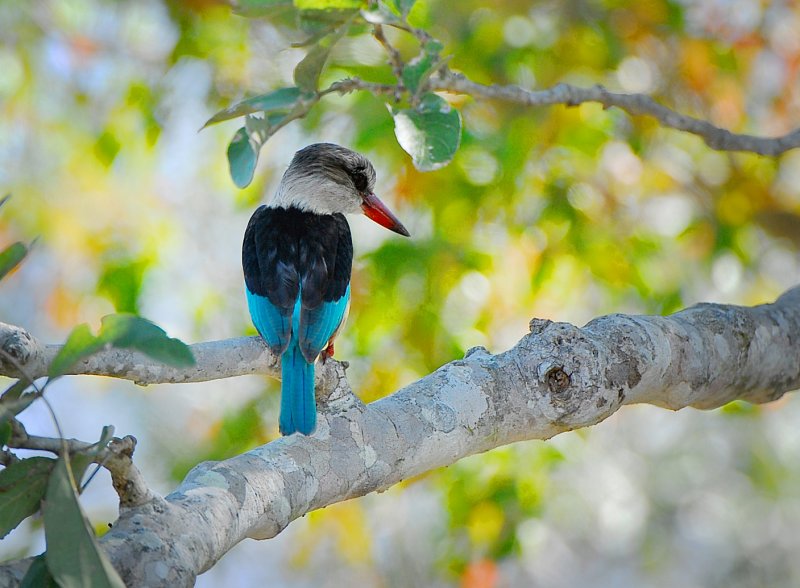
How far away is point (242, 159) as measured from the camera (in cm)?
193

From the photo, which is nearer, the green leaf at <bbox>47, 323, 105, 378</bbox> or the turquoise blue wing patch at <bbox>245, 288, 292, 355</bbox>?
the green leaf at <bbox>47, 323, 105, 378</bbox>

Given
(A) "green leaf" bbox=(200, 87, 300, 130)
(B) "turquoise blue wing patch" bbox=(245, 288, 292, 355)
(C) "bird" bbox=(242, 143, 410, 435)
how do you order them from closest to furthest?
(A) "green leaf" bbox=(200, 87, 300, 130) < (C) "bird" bbox=(242, 143, 410, 435) < (B) "turquoise blue wing patch" bbox=(245, 288, 292, 355)

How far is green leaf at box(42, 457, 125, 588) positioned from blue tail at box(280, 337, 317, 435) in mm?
739

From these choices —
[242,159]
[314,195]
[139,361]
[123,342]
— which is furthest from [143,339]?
[314,195]

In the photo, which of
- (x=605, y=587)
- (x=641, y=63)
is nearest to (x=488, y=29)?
(x=641, y=63)

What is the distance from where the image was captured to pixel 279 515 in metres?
1.58

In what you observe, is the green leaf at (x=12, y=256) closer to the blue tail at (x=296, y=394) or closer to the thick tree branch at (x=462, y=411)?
the thick tree branch at (x=462, y=411)

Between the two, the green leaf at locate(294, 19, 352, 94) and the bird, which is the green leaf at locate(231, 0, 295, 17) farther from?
the bird

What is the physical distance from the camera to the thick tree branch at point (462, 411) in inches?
53.1

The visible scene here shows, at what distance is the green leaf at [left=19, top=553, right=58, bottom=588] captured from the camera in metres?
1.16

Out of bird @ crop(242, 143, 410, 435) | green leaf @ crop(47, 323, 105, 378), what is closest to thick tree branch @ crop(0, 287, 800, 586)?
bird @ crop(242, 143, 410, 435)

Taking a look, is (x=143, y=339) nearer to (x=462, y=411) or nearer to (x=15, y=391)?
(x=15, y=391)

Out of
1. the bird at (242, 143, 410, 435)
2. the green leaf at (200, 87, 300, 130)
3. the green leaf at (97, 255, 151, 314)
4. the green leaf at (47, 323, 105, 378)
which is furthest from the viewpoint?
the green leaf at (97, 255, 151, 314)

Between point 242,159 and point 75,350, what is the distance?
830mm
